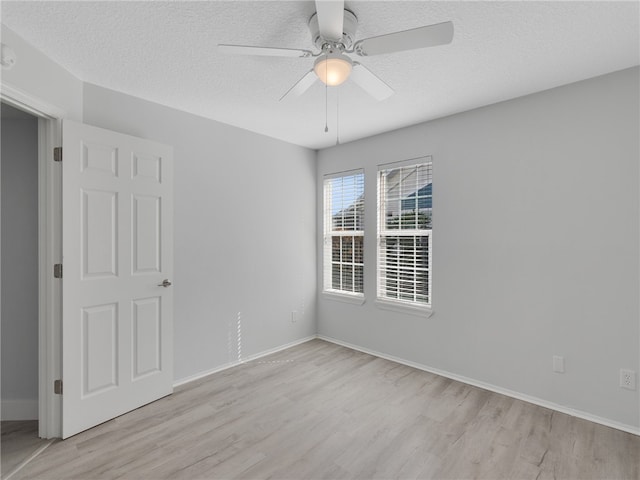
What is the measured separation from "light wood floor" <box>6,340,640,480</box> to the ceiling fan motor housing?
8.18ft

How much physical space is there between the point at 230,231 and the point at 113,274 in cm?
123

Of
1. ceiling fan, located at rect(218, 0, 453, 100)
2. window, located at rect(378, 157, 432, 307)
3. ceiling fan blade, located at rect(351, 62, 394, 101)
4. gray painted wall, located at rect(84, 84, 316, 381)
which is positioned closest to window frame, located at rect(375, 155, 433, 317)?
window, located at rect(378, 157, 432, 307)

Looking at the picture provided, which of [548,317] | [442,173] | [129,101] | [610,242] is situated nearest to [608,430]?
[548,317]

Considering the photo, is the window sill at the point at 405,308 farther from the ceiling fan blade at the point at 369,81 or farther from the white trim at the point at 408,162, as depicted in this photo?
the ceiling fan blade at the point at 369,81

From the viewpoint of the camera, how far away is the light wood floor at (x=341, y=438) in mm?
1935

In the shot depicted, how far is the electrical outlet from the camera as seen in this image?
2288mm

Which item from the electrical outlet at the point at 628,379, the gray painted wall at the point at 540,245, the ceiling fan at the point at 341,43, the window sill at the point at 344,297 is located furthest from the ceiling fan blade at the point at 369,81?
the electrical outlet at the point at 628,379

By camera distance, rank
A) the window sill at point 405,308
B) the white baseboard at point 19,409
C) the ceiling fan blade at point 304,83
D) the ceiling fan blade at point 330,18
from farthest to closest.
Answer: the window sill at point 405,308 < the white baseboard at point 19,409 < the ceiling fan blade at point 304,83 < the ceiling fan blade at point 330,18

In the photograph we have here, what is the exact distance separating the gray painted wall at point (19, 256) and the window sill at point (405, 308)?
3249 mm

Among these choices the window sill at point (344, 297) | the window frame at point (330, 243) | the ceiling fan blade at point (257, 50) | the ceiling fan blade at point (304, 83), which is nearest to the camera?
the ceiling fan blade at point (257, 50)

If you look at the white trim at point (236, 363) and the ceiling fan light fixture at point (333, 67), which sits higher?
the ceiling fan light fixture at point (333, 67)

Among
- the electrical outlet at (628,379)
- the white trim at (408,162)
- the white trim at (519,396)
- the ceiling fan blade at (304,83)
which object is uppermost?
the ceiling fan blade at (304,83)

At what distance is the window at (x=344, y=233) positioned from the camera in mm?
4074

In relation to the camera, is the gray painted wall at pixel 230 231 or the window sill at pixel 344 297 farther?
the window sill at pixel 344 297
